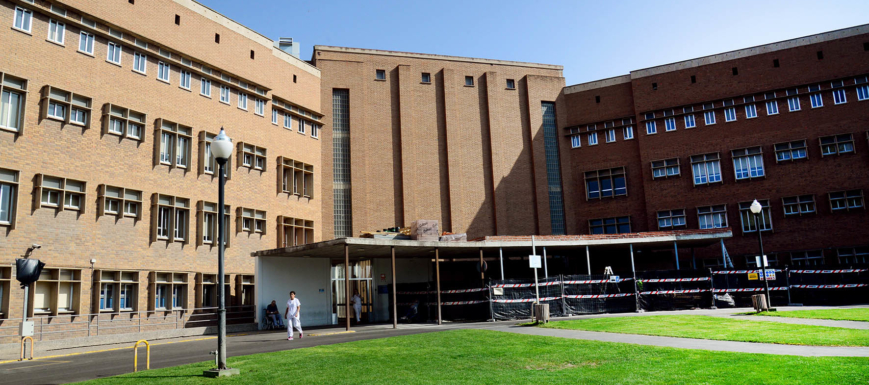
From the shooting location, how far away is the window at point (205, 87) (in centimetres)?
3095

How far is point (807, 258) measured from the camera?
121 feet

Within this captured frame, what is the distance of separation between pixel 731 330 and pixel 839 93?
2857 cm

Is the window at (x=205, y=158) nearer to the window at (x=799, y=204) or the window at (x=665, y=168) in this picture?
the window at (x=665, y=168)

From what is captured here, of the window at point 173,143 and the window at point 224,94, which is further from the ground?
the window at point 224,94

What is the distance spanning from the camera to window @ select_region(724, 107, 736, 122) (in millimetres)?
39750

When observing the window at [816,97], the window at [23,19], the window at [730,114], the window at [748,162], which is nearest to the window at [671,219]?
the window at [748,162]

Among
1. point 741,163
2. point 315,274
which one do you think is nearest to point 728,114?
point 741,163

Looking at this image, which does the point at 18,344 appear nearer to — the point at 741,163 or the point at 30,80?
the point at 30,80

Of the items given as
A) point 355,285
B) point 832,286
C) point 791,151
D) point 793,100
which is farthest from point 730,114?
point 355,285

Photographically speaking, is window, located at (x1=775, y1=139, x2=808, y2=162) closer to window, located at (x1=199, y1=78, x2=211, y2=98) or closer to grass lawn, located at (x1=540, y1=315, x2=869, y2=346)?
grass lawn, located at (x1=540, y1=315, x2=869, y2=346)

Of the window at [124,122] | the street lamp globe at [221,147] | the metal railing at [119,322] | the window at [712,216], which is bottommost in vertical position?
the metal railing at [119,322]

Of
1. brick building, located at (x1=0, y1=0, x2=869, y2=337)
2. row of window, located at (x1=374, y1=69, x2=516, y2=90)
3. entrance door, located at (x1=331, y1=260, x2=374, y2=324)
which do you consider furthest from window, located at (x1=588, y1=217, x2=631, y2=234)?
entrance door, located at (x1=331, y1=260, x2=374, y2=324)

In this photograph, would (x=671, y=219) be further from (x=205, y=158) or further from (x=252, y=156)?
(x=205, y=158)

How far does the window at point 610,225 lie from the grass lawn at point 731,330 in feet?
73.6
